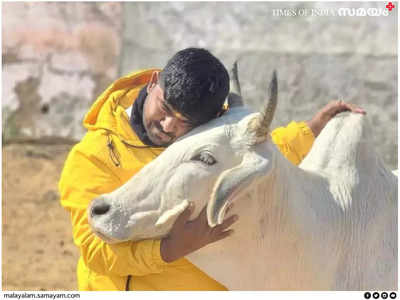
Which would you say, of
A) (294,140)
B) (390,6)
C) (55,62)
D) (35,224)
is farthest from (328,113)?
(55,62)

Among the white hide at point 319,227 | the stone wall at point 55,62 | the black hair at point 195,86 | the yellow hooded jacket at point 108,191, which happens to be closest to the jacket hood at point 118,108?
the yellow hooded jacket at point 108,191

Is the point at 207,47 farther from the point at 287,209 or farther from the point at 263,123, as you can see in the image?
the point at 263,123

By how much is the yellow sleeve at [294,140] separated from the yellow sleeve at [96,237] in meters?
0.83

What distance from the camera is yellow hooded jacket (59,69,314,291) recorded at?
9.73 ft

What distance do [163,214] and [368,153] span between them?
0.99 metres

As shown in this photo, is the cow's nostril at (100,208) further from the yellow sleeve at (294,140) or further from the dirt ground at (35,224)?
the dirt ground at (35,224)

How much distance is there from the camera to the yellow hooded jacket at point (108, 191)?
2.97 m

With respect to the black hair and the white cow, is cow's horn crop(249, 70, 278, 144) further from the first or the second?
the black hair

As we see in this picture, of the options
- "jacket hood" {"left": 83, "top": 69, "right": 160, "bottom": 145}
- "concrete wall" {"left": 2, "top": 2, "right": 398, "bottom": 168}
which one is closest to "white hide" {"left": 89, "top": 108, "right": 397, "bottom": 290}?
"jacket hood" {"left": 83, "top": 69, "right": 160, "bottom": 145}

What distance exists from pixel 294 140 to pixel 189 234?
92cm

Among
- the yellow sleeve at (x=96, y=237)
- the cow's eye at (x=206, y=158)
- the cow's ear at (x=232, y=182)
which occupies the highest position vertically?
the cow's eye at (x=206, y=158)

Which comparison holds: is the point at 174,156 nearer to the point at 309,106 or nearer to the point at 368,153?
the point at 368,153

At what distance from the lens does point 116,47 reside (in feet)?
25.1

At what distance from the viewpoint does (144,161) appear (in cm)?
313
